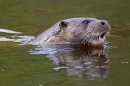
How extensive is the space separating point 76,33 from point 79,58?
1.31 meters

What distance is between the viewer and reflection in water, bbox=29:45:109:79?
5344 millimetres

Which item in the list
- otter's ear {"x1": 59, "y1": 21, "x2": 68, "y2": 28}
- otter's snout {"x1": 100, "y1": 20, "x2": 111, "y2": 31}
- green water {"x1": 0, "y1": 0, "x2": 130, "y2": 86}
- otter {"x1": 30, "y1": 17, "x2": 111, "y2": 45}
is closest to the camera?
green water {"x1": 0, "y1": 0, "x2": 130, "y2": 86}

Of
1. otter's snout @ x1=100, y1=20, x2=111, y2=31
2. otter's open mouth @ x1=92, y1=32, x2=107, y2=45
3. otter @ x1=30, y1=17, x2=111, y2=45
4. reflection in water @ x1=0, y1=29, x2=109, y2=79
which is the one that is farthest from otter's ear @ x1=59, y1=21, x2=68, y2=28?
otter's snout @ x1=100, y1=20, x2=111, y2=31

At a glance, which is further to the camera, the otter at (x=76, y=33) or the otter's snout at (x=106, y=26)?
the otter at (x=76, y=33)

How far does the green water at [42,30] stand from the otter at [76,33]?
0.92 ft

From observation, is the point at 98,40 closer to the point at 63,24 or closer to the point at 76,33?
the point at 76,33

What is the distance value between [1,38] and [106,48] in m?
2.25

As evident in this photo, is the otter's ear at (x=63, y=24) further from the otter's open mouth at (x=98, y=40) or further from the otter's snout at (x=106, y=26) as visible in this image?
the otter's snout at (x=106, y=26)

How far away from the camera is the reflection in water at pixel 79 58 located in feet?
17.5

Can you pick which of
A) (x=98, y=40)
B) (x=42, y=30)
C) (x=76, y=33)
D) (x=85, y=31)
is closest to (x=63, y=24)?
(x=76, y=33)

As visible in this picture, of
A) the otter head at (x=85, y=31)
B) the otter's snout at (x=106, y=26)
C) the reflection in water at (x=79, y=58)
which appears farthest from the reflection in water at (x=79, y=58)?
the otter's snout at (x=106, y=26)

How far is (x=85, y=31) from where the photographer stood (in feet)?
24.6

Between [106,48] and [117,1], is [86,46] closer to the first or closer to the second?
[106,48]

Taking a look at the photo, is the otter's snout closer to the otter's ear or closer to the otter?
the otter
